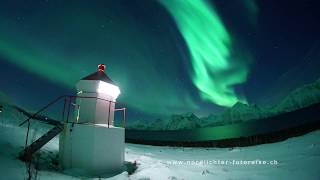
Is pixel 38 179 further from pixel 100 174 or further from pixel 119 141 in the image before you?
pixel 119 141

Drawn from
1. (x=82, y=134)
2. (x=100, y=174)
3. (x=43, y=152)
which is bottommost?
(x=100, y=174)

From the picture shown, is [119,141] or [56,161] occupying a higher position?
[119,141]

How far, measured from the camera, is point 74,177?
9.92m

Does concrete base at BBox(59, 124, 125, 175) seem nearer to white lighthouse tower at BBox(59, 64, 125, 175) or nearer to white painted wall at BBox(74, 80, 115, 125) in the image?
white lighthouse tower at BBox(59, 64, 125, 175)

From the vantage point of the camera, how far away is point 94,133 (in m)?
11.0

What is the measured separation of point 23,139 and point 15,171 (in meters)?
5.75

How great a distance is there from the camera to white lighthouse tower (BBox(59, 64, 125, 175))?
36.2 ft

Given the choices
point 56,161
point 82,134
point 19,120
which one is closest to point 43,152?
point 56,161

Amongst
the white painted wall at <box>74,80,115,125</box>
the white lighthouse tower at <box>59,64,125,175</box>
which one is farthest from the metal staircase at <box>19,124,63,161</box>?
the white painted wall at <box>74,80,115,125</box>

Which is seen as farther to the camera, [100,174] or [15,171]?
[100,174]

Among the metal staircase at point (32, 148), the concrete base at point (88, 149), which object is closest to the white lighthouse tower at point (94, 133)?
the concrete base at point (88, 149)

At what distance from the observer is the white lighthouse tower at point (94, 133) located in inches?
434

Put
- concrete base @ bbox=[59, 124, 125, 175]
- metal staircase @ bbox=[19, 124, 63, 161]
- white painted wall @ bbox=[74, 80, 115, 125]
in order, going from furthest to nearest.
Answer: white painted wall @ bbox=[74, 80, 115, 125] → concrete base @ bbox=[59, 124, 125, 175] → metal staircase @ bbox=[19, 124, 63, 161]

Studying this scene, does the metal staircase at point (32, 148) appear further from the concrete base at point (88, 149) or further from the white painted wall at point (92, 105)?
the white painted wall at point (92, 105)
